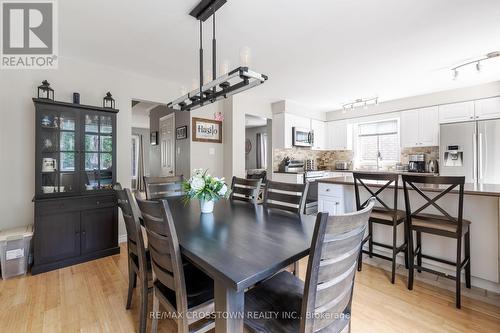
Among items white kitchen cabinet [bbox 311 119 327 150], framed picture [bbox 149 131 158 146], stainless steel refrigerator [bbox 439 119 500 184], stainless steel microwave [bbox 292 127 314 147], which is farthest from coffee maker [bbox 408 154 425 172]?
framed picture [bbox 149 131 158 146]

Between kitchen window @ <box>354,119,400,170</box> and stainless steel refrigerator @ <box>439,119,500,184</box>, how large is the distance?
1.30 metres

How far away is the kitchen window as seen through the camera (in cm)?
525

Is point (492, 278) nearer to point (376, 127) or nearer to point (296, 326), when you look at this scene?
point (296, 326)

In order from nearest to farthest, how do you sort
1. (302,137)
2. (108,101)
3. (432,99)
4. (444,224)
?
(444,224) < (108,101) < (432,99) < (302,137)

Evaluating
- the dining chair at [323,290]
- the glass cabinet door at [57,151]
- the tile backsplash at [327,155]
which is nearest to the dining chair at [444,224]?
the dining chair at [323,290]

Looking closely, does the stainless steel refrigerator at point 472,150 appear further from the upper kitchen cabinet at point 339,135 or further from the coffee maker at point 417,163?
the upper kitchen cabinet at point 339,135

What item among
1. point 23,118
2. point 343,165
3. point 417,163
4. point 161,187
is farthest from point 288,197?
point 343,165

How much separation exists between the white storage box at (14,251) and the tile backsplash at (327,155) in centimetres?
413

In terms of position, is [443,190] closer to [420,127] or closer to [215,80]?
[215,80]

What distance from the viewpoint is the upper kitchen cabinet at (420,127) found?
4449 mm

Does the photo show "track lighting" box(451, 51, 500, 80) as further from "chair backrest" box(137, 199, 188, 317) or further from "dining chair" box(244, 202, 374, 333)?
"chair backrest" box(137, 199, 188, 317)

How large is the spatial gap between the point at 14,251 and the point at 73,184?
811mm

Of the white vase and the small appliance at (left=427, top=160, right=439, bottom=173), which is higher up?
the small appliance at (left=427, top=160, right=439, bottom=173)

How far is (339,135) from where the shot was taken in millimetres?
5867
